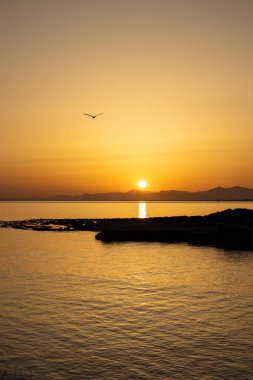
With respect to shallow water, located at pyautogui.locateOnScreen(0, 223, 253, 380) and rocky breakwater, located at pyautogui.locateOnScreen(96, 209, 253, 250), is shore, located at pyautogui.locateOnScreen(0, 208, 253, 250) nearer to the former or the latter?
rocky breakwater, located at pyautogui.locateOnScreen(96, 209, 253, 250)

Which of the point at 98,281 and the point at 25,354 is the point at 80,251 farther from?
the point at 25,354

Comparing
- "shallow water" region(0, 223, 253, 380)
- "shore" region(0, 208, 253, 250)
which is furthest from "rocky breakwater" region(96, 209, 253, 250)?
"shallow water" region(0, 223, 253, 380)

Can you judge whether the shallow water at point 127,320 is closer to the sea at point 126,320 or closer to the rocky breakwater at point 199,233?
the sea at point 126,320

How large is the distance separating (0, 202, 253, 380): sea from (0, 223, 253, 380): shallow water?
0.15 ft

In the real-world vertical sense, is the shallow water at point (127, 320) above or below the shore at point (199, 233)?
below

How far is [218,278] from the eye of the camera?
3597 centimetres

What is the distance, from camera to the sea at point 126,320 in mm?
16609

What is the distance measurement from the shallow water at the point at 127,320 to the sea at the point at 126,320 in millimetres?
46

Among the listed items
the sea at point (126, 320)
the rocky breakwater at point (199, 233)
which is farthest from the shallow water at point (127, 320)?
the rocky breakwater at point (199, 233)

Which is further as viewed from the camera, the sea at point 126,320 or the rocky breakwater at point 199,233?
the rocky breakwater at point 199,233

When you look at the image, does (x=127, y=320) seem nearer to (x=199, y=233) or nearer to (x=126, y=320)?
(x=126, y=320)

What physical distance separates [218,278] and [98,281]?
1006 cm

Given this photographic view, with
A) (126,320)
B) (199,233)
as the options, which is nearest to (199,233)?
(199,233)

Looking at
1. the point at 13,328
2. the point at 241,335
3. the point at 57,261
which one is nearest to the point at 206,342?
the point at 241,335
